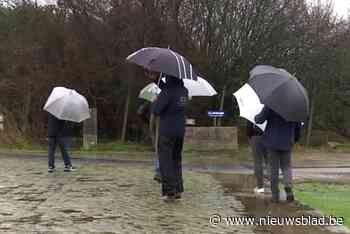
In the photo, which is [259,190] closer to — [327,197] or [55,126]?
[327,197]

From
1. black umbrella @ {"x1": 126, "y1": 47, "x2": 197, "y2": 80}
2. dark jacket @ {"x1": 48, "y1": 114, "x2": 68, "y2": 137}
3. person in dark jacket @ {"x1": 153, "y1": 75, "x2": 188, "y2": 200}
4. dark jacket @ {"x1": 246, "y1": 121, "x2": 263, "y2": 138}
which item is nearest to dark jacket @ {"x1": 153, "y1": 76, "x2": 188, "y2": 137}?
person in dark jacket @ {"x1": 153, "y1": 75, "x2": 188, "y2": 200}

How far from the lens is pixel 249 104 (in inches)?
450

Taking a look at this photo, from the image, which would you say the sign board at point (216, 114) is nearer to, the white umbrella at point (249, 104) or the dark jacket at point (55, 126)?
the dark jacket at point (55, 126)

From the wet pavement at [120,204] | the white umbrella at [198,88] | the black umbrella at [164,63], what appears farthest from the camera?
the white umbrella at [198,88]

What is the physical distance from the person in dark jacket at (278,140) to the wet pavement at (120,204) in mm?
396

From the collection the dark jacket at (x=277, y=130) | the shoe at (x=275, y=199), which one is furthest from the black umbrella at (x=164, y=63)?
the shoe at (x=275, y=199)

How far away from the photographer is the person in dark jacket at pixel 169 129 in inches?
402

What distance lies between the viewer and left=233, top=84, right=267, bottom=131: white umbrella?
36.9 ft

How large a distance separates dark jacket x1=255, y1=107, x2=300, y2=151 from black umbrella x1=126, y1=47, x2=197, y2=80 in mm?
1263

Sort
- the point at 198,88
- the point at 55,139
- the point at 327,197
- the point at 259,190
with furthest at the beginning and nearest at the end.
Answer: the point at 55,139, the point at 198,88, the point at 259,190, the point at 327,197

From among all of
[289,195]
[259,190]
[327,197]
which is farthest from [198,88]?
[289,195]

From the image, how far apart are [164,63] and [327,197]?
11.8 ft

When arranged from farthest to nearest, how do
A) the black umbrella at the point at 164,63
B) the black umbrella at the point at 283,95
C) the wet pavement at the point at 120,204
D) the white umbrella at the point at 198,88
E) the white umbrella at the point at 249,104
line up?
the white umbrella at the point at 198,88, the white umbrella at the point at 249,104, the black umbrella at the point at 164,63, the black umbrella at the point at 283,95, the wet pavement at the point at 120,204

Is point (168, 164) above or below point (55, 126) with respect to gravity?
below
